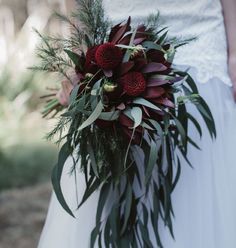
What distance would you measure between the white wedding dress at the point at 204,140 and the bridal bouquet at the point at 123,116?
58 millimetres

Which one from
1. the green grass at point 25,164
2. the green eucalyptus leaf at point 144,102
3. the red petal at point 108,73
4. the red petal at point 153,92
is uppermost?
the green grass at point 25,164

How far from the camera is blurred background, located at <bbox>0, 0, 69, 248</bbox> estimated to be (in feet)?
11.1

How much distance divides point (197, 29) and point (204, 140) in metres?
0.29

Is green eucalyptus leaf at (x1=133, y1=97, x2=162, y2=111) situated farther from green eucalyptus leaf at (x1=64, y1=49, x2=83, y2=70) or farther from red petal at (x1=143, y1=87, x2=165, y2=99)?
green eucalyptus leaf at (x1=64, y1=49, x2=83, y2=70)

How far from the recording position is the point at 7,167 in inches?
162

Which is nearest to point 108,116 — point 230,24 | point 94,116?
point 94,116

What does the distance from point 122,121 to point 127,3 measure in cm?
44

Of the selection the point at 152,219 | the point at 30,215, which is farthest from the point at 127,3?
the point at 30,215

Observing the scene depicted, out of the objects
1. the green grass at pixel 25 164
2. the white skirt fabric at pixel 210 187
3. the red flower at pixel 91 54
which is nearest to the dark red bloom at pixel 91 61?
the red flower at pixel 91 54

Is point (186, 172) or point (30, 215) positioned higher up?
point (30, 215)

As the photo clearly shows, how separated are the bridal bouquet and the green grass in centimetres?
267

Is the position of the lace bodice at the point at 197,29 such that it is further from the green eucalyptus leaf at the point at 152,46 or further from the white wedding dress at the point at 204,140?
the green eucalyptus leaf at the point at 152,46

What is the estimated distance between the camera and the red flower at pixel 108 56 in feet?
4.03

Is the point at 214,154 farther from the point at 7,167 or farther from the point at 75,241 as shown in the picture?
the point at 7,167
